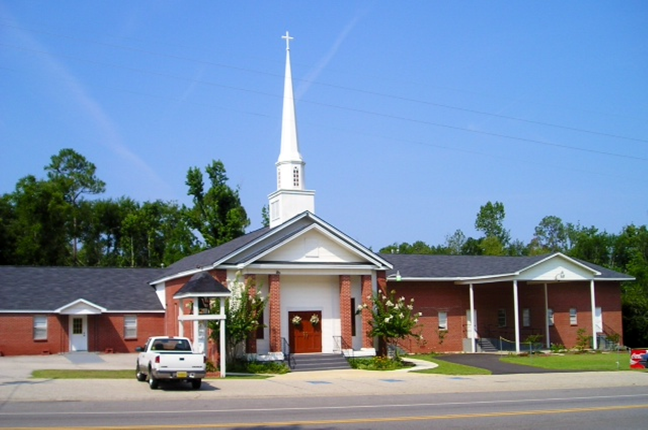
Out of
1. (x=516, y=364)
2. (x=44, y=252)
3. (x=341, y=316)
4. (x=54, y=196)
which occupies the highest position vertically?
(x=54, y=196)

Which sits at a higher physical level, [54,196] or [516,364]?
[54,196]

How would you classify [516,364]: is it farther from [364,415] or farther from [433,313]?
[364,415]

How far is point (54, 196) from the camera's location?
7456cm

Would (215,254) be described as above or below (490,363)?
above

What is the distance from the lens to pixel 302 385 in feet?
91.9

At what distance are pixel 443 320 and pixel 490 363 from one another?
9.02 metres

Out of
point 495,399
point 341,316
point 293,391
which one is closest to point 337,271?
point 341,316

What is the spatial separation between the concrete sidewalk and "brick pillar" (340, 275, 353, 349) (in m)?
2.75

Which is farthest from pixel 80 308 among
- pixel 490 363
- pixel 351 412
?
pixel 351 412

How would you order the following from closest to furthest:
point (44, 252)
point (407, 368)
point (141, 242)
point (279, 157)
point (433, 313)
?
point (407, 368) < point (279, 157) < point (433, 313) < point (44, 252) < point (141, 242)

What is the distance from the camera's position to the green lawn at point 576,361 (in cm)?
3522

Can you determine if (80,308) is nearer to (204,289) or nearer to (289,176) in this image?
(289,176)

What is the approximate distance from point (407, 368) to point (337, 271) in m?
5.67

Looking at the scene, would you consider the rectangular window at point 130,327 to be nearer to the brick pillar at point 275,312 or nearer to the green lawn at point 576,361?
the brick pillar at point 275,312
